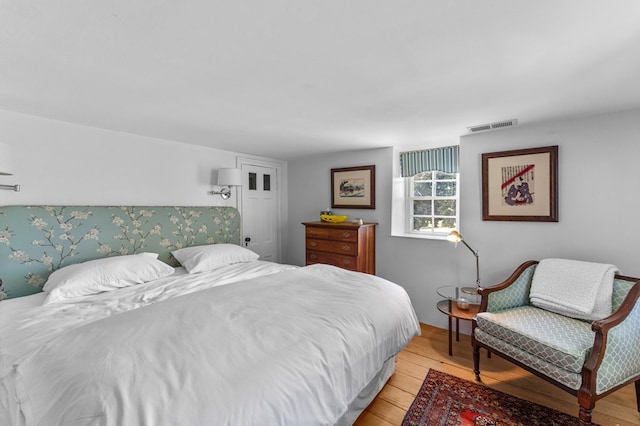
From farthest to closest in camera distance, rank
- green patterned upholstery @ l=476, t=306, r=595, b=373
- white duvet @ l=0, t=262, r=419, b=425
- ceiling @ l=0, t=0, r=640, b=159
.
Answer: green patterned upholstery @ l=476, t=306, r=595, b=373
ceiling @ l=0, t=0, r=640, b=159
white duvet @ l=0, t=262, r=419, b=425

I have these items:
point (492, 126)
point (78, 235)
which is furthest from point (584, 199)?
point (78, 235)

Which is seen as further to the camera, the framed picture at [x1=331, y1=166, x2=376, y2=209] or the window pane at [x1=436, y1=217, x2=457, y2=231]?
the framed picture at [x1=331, y1=166, x2=376, y2=209]

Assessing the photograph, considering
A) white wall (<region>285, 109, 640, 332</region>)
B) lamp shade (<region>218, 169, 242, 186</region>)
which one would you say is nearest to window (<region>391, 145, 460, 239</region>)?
white wall (<region>285, 109, 640, 332</region>)

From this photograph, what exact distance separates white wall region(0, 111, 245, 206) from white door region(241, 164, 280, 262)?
2.19 ft

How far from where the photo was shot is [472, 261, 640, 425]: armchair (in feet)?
5.40

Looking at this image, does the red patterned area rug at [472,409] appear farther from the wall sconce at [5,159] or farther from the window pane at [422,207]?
the wall sconce at [5,159]

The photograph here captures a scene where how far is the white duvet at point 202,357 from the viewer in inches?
36.6

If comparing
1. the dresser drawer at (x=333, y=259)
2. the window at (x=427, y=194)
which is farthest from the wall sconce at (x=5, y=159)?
the window at (x=427, y=194)

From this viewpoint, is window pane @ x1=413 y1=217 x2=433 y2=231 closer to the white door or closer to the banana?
the banana

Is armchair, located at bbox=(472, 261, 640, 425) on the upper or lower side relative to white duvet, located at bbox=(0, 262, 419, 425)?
lower

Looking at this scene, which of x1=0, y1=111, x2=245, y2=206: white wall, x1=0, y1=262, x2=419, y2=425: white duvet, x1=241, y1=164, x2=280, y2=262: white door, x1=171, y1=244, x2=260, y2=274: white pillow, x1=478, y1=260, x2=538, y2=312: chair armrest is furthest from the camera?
x1=241, y1=164, x2=280, y2=262: white door

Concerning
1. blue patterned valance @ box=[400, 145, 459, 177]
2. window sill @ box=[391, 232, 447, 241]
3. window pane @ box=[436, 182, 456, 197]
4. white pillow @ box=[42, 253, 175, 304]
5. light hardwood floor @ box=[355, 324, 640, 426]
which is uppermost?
blue patterned valance @ box=[400, 145, 459, 177]

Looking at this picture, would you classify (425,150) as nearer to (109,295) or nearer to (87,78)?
(87,78)

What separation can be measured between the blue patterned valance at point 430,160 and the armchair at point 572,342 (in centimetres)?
147
